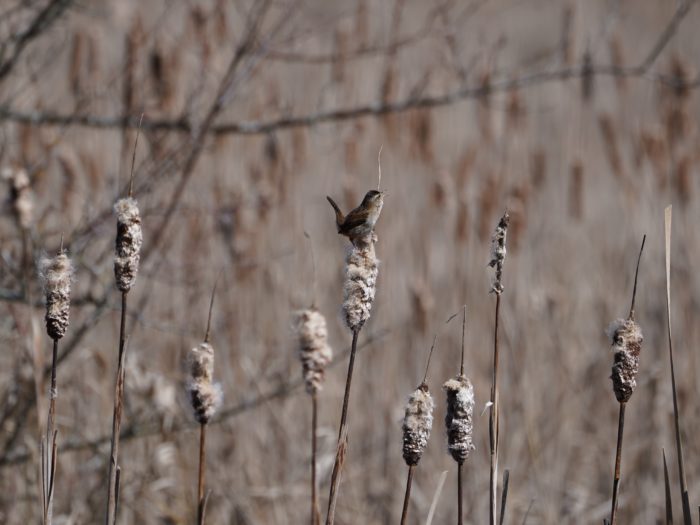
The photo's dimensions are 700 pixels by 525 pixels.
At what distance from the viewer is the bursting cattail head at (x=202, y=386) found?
0.99m

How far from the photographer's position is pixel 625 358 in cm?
97

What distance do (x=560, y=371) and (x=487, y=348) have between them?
28 centimetres

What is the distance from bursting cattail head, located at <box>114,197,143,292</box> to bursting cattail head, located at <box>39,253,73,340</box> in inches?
2.6

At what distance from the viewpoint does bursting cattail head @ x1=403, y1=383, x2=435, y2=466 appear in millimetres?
938

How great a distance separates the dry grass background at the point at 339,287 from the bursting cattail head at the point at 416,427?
1.15 metres

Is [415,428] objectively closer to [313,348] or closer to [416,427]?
[416,427]

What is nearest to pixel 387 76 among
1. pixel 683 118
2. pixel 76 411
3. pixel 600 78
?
pixel 683 118

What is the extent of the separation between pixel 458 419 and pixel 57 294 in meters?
0.48

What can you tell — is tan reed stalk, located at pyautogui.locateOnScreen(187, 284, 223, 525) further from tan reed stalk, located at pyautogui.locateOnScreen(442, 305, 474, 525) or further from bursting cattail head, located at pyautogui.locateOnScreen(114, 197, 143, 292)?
tan reed stalk, located at pyautogui.locateOnScreen(442, 305, 474, 525)

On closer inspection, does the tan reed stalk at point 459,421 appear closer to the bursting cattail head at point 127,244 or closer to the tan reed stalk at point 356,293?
the tan reed stalk at point 356,293

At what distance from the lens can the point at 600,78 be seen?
6.47 metres

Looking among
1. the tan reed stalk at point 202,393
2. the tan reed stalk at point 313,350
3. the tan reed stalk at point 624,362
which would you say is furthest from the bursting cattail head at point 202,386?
the tan reed stalk at point 624,362

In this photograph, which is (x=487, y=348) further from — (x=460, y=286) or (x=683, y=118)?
(x=683, y=118)

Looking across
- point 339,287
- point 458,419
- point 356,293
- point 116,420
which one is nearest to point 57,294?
point 116,420
